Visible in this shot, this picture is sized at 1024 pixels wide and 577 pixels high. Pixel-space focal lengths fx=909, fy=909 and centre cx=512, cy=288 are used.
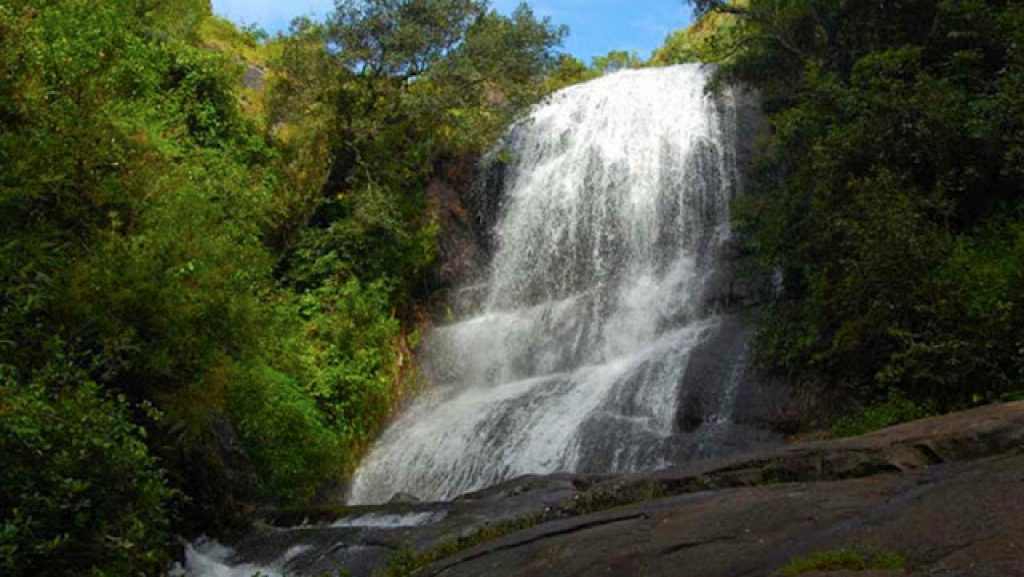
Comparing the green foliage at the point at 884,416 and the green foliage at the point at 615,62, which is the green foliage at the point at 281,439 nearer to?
the green foliage at the point at 884,416

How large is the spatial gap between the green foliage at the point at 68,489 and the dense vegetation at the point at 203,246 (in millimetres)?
20

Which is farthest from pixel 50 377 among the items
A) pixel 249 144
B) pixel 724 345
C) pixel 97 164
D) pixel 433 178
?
pixel 433 178

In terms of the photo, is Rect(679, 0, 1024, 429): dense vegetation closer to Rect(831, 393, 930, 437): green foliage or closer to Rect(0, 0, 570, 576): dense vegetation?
Rect(831, 393, 930, 437): green foliage

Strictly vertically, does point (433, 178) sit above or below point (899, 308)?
above

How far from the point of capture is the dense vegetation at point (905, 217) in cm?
1158

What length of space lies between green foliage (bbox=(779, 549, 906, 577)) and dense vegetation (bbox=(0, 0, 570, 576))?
4.62 m

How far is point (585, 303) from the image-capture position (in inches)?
832

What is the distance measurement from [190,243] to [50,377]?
3671mm

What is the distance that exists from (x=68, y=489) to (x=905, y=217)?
1065 centimetres

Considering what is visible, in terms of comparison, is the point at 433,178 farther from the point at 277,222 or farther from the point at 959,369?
the point at 959,369

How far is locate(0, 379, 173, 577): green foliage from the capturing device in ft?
20.3

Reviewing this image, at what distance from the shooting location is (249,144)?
23922 mm

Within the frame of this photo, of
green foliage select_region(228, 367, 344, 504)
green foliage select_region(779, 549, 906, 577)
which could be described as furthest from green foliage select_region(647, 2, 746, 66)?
green foliage select_region(779, 549, 906, 577)

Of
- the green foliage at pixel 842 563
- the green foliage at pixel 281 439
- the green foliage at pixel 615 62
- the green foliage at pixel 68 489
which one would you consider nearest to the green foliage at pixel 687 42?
the green foliage at pixel 615 62
